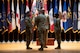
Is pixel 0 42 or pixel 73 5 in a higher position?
pixel 73 5

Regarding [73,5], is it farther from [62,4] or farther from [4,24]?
[4,24]

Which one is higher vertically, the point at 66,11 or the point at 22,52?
the point at 66,11

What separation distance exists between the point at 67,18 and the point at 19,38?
10.4ft

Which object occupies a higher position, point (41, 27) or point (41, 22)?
point (41, 22)

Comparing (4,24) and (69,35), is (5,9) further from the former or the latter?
(69,35)

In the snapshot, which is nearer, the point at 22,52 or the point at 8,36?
the point at 22,52

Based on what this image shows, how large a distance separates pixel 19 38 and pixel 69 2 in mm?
3799

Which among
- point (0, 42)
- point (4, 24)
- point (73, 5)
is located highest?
point (73, 5)

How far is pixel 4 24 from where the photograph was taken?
1658 centimetres

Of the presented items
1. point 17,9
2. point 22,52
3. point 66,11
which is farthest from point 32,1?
point 22,52

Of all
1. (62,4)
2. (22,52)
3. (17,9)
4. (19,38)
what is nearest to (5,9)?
(17,9)

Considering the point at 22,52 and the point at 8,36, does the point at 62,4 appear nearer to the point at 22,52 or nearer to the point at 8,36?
the point at 8,36

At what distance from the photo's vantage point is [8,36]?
1669 cm

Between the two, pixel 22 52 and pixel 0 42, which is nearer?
pixel 22 52
